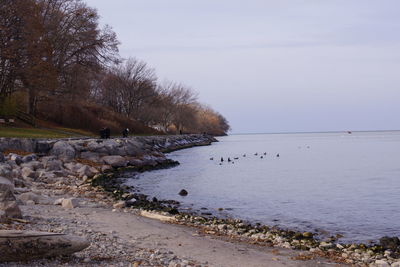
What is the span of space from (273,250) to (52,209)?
5.65 meters

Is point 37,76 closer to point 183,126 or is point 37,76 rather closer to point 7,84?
point 7,84

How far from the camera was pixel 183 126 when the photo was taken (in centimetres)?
9200

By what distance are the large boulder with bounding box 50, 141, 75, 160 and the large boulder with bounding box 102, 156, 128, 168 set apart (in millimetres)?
2281

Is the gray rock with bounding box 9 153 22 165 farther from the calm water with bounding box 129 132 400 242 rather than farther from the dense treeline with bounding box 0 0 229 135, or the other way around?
the dense treeline with bounding box 0 0 229 135

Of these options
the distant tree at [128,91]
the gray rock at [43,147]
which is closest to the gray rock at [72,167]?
the gray rock at [43,147]

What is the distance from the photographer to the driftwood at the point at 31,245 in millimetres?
6125

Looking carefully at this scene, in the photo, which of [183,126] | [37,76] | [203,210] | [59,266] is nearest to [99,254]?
[59,266]

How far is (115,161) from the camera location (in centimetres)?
2995

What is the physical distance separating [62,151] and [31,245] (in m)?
22.0

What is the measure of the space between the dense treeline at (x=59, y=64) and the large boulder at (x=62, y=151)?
9830mm

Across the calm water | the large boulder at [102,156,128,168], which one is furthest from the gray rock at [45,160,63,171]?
the large boulder at [102,156,128,168]

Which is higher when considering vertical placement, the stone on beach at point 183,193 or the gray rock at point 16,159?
the gray rock at point 16,159

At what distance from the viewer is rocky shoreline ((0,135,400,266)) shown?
29.7 ft

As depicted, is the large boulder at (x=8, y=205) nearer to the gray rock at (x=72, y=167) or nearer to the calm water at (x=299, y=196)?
the calm water at (x=299, y=196)
